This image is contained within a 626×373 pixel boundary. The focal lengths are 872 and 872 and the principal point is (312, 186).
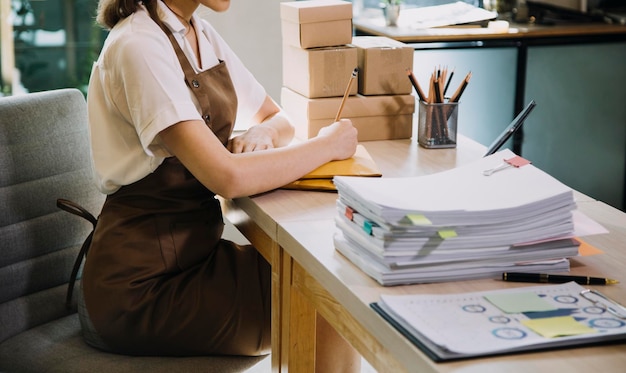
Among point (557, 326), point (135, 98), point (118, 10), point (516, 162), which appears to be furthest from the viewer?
point (118, 10)

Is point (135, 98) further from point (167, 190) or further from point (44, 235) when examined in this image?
point (44, 235)

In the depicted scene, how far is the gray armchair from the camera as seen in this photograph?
66.9 inches

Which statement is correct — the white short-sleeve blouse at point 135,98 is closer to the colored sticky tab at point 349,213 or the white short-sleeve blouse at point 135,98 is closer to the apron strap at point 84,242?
the apron strap at point 84,242

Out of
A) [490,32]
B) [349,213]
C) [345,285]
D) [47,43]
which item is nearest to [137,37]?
[349,213]

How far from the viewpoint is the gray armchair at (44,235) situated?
5.57 ft

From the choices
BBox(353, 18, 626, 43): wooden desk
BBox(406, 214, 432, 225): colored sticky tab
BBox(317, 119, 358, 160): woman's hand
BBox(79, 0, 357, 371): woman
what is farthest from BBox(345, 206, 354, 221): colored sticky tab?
BBox(353, 18, 626, 43): wooden desk

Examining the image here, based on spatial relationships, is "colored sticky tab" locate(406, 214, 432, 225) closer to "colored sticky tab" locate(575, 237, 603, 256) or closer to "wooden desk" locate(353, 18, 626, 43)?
"colored sticky tab" locate(575, 237, 603, 256)

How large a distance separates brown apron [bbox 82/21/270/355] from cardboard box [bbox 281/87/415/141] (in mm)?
369

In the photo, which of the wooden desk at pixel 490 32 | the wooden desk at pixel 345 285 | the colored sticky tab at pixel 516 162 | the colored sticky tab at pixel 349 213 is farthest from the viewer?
the wooden desk at pixel 490 32

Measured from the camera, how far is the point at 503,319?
3.57 ft

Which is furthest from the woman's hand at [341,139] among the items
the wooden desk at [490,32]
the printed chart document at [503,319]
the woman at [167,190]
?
the wooden desk at [490,32]

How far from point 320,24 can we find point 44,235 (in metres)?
0.83

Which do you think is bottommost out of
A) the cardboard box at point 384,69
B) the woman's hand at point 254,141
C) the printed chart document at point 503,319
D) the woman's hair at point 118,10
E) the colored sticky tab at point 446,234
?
the printed chart document at point 503,319

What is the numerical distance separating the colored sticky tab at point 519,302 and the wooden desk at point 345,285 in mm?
58
